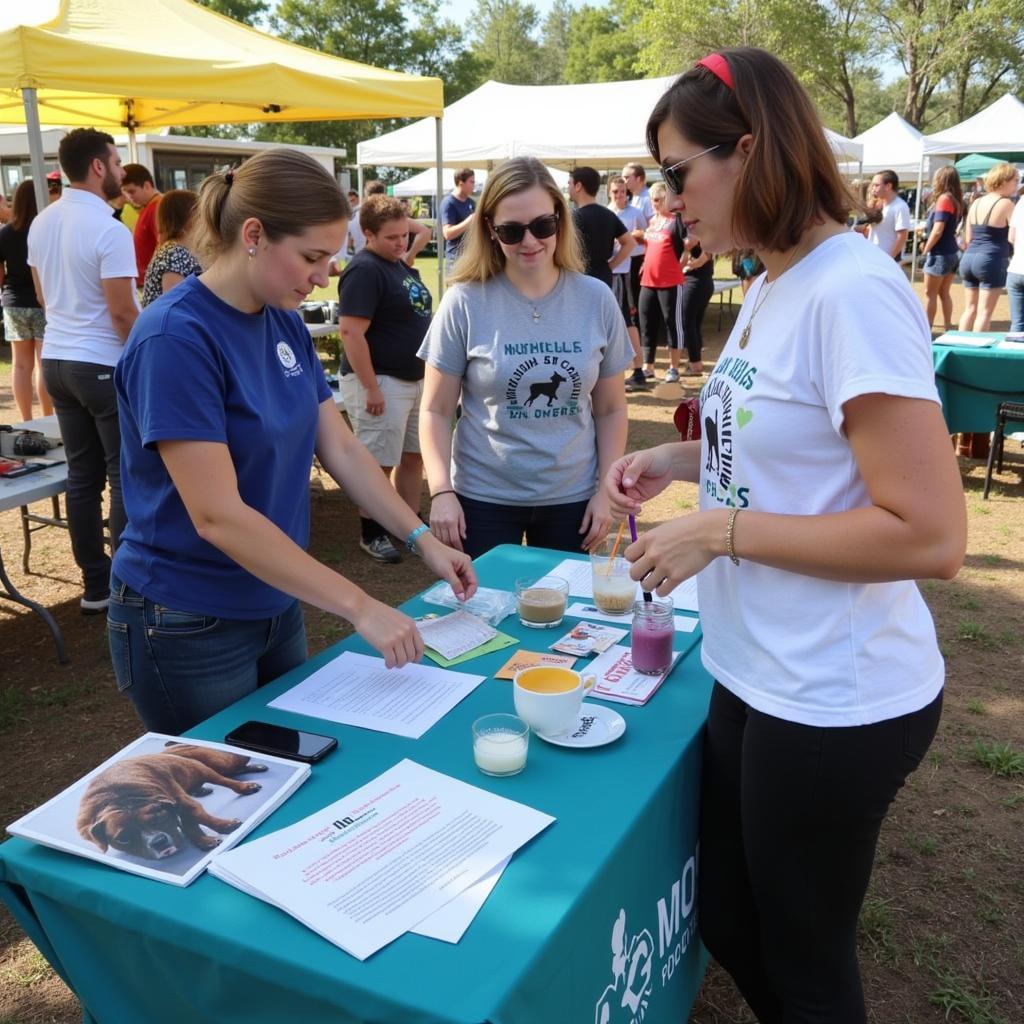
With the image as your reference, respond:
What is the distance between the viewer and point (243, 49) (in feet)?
18.8

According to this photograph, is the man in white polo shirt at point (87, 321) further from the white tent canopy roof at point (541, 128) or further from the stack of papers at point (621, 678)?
the white tent canopy roof at point (541, 128)

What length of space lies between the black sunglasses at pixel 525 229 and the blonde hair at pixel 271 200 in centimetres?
73

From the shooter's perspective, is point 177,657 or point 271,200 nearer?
point 271,200

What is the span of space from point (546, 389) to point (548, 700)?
1.16 metres

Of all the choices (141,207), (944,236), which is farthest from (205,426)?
(944,236)

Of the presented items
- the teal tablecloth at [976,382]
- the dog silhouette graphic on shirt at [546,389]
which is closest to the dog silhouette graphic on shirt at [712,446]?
the dog silhouette graphic on shirt at [546,389]

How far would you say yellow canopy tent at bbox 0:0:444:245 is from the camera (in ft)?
14.0

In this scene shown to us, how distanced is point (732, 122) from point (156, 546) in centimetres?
118

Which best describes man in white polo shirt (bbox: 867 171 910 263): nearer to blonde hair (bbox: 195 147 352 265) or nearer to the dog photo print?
blonde hair (bbox: 195 147 352 265)

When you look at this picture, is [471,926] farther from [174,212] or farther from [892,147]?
[892,147]

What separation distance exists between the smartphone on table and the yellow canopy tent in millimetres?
3794

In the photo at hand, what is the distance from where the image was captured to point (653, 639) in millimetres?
1733

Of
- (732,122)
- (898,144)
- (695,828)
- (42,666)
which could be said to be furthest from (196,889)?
(898,144)

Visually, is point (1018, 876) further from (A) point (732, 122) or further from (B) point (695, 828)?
(A) point (732, 122)
